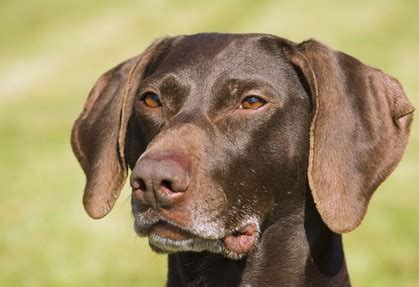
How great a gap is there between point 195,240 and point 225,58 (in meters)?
1.13

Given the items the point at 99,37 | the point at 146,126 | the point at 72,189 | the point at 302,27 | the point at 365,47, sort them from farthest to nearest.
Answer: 1. the point at 99,37
2. the point at 302,27
3. the point at 365,47
4. the point at 72,189
5. the point at 146,126

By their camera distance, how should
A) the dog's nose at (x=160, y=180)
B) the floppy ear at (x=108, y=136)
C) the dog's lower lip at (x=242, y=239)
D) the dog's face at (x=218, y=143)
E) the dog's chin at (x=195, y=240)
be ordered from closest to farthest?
the dog's nose at (x=160, y=180) < the dog's face at (x=218, y=143) < the dog's chin at (x=195, y=240) < the dog's lower lip at (x=242, y=239) < the floppy ear at (x=108, y=136)

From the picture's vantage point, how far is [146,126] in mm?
5250

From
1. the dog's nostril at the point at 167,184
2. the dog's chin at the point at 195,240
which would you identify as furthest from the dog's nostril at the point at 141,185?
the dog's chin at the point at 195,240

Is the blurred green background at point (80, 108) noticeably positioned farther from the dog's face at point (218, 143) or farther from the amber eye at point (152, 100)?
the dog's face at point (218, 143)

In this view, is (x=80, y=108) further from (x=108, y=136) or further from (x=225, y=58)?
(x=225, y=58)

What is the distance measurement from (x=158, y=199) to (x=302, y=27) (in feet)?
84.8

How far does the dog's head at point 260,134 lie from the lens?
4715 mm

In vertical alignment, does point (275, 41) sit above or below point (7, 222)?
above

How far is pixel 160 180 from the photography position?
4.43 meters

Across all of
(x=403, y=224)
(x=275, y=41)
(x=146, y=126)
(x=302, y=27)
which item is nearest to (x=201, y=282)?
(x=146, y=126)

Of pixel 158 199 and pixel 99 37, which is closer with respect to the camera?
pixel 158 199

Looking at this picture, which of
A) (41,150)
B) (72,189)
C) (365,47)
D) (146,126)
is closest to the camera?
(146,126)

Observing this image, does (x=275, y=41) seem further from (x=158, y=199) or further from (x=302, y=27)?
(x=302, y=27)
